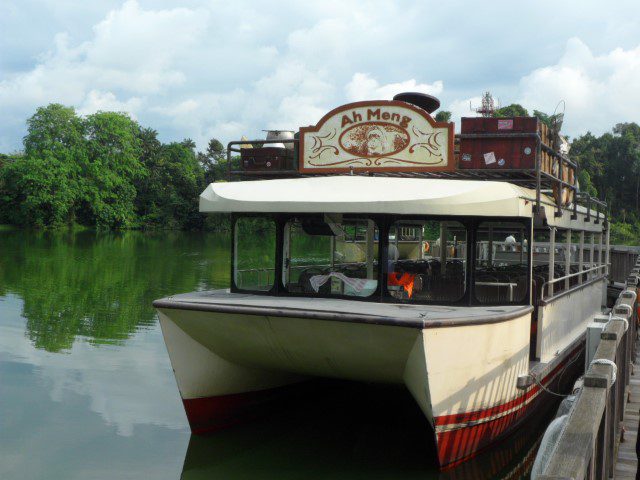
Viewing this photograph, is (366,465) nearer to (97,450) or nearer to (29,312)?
(97,450)

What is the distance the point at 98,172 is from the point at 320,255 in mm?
61281

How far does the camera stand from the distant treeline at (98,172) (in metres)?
60.8

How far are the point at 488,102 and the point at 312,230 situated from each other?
45.0m

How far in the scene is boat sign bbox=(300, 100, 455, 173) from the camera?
8125 millimetres

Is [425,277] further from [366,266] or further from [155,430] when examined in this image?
[155,430]

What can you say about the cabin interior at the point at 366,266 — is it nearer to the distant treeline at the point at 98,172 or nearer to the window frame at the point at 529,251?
the window frame at the point at 529,251

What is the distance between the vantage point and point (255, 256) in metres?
8.67

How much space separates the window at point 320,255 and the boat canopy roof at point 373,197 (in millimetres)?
420

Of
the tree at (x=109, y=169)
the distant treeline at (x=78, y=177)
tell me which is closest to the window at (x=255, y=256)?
the distant treeline at (x=78, y=177)

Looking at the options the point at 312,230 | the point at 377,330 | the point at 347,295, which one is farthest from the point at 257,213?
the point at 377,330

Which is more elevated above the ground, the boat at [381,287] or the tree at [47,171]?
the tree at [47,171]

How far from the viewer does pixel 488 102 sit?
50531 millimetres

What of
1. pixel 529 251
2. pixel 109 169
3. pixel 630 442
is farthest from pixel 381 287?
pixel 109 169

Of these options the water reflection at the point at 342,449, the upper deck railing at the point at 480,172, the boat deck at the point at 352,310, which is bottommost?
the water reflection at the point at 342,449
